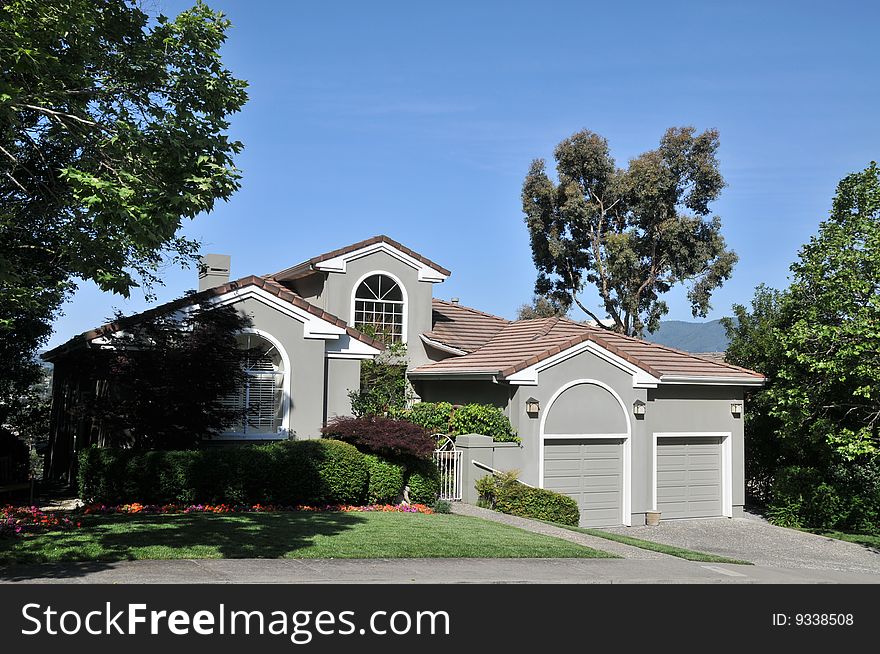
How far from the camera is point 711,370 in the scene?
79.4 ft

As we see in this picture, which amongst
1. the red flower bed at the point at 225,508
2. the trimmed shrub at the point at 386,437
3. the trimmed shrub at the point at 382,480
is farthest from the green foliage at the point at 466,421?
the red flower bed at the point at 225,508

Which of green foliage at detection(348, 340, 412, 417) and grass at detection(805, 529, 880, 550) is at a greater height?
green foliage at detection(348, 340, 412, 417)

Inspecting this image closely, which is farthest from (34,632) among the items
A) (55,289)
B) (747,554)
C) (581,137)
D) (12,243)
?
(581,137)

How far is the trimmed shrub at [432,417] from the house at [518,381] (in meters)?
1.29

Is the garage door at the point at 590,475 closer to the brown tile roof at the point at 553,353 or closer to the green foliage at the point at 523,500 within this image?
the green foliage at the point at 523,500

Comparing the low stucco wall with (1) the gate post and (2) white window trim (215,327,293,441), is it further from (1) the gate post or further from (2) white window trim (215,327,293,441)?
Result: (2) white window trim (215,327,293,441)

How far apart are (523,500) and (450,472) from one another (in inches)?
68.8

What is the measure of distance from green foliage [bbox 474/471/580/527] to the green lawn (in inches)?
120

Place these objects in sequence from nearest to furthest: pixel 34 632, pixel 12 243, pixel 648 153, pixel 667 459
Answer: pixel 34 632 → pixel 12 243 → pixel 667 459 → pixel 648 153

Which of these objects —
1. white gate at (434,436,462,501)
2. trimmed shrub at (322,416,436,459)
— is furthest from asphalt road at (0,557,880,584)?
white gate at (434,436,462,501)

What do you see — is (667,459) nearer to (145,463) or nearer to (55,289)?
(145,463)

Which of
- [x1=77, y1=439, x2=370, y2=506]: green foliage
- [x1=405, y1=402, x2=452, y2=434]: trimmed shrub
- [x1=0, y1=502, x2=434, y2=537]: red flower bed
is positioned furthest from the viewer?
[x1=405, y1=402, x2=452, y2=434]: trimmed shrub

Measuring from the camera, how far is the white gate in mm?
19859

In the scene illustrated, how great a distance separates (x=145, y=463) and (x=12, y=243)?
449 cm
